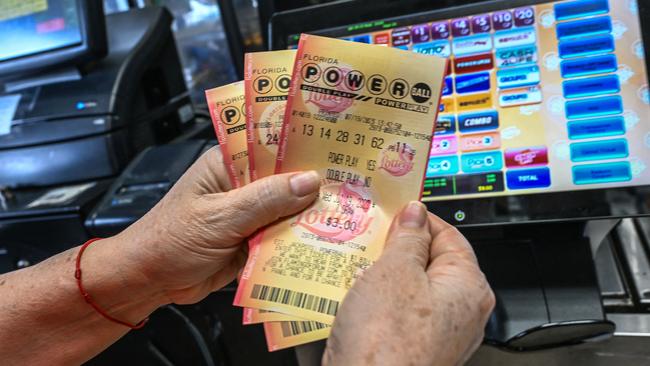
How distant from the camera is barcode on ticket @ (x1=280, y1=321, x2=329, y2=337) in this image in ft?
1.52

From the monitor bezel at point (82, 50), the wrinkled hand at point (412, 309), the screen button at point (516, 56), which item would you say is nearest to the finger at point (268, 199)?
the wrinkled hand at point (412, 309)

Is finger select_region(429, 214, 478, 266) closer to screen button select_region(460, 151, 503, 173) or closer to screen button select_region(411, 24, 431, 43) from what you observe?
screen button select_region(460, 151, 503, 173)

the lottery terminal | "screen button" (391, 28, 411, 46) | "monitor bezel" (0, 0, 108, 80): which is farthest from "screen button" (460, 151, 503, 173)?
"monitor bezel" (0, 0, 108, 80)

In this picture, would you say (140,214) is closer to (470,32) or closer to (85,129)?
(85,129)

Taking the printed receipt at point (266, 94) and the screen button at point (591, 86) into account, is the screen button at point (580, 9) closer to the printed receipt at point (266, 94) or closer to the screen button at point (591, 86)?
the screen button at point (591, 86)

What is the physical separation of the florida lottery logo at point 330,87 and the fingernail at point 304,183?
0.23 feet

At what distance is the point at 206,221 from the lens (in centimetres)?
53

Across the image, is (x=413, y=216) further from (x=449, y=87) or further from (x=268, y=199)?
(x=449, y=87)

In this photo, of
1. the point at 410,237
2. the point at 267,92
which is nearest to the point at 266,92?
the point at 267,92

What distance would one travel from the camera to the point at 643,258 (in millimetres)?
729

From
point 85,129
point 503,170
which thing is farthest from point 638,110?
point 85,129

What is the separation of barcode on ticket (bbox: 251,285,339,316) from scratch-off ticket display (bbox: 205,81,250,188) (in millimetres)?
136

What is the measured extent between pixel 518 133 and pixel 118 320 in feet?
2.06

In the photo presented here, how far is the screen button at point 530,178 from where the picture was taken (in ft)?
2.19
